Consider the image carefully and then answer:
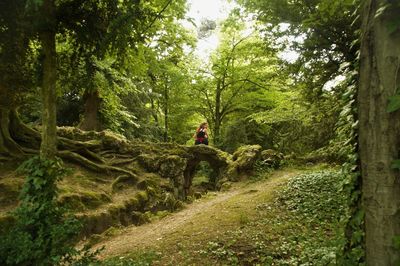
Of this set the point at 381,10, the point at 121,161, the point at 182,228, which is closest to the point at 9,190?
the point at 182,228

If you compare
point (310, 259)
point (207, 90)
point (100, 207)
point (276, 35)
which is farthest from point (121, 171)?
point (207, 90)

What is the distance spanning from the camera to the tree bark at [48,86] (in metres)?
5.25

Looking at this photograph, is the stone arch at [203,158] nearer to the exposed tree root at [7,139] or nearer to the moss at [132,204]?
the moss at [132,204]

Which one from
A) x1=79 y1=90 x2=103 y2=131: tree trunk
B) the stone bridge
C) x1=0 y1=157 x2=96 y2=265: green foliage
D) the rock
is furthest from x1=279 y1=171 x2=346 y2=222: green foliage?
x1=79 y1=90 x2=103 y2=131: tree trunk

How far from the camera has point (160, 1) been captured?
6.35 meters

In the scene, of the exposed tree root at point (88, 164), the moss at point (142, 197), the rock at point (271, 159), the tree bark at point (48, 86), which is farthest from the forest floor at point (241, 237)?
the rock at point (271, 159)

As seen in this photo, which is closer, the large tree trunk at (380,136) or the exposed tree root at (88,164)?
the large tree trunk at (380,136)

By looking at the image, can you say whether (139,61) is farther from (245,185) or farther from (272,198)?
(245,185)

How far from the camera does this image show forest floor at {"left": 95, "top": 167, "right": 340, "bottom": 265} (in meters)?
5.82

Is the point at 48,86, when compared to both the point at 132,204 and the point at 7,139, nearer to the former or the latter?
the point at 7,139

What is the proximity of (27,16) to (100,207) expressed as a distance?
6261 mm

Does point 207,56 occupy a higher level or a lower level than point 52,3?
higher

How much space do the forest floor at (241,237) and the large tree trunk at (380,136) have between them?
1721mm

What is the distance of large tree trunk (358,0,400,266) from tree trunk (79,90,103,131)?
1257 centimetres
